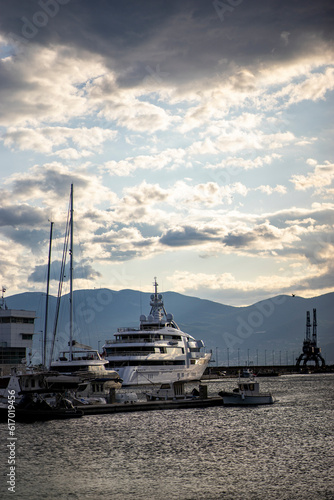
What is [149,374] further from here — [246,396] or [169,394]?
[169,394]

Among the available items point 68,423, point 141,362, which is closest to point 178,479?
point 68,423

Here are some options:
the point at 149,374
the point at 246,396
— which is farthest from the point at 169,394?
the point at 149,374

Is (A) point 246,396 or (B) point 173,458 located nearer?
(B) point 173,458

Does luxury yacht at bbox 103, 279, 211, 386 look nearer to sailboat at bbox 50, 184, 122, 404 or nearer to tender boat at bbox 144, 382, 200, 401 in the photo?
sailboat at bbox 50, 184, 122, 404

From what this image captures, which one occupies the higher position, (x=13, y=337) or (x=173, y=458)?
(x=13, y=337)

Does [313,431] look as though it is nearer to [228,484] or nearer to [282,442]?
[282,442]

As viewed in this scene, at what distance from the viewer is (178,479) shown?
31.1m

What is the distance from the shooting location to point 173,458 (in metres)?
36.6

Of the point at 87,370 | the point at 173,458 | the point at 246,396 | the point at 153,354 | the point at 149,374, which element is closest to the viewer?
the point at 173,458

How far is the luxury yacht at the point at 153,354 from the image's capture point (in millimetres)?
92125

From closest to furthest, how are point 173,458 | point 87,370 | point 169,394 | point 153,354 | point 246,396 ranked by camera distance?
point 173,458 → point 169,394 → point 246,396 → point 87,370 → point 153,354

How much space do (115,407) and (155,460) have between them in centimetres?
2099

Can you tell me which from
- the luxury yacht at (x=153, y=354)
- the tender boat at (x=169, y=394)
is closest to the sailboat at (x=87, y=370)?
the tender boat at (x=169, y=394)

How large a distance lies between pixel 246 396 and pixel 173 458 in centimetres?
3025
